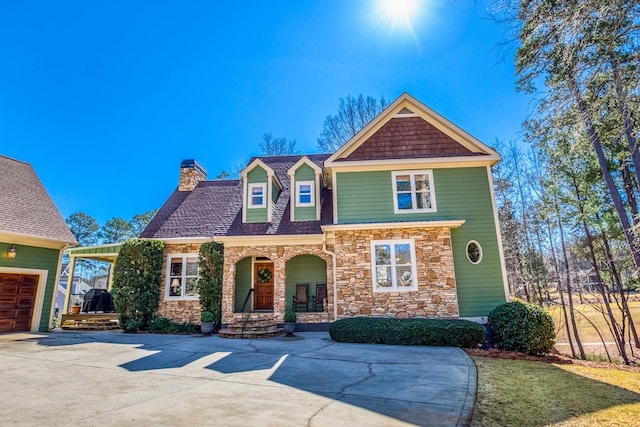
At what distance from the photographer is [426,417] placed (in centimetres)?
372

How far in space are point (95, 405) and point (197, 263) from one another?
9815 mm

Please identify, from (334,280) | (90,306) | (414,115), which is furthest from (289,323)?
(90,306)

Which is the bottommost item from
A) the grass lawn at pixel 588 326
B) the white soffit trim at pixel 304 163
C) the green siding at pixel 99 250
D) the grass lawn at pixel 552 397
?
the grass lawn at pixel 588 326

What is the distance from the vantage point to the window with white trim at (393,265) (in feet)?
36.2

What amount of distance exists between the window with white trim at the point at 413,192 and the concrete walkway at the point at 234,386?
550 centimetres

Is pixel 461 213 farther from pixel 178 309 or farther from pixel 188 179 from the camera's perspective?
pixel 188 179

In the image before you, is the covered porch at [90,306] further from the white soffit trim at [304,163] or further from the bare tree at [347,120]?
the bare tree at [347,120]

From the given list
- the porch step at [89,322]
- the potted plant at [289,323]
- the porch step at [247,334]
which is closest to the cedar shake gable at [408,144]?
the potted plant at [289,323]

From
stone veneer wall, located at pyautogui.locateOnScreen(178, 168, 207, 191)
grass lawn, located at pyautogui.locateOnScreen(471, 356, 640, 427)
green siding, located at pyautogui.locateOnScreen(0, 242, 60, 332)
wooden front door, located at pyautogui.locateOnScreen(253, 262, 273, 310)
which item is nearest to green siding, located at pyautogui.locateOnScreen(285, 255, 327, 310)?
wooden front door, located at pyautogui.locateOnScreen(253, 262, 273, 310)

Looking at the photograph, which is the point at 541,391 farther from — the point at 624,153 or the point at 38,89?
the point at 38,89

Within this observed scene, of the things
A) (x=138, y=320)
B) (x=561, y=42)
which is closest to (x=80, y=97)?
(x=138, y=320)

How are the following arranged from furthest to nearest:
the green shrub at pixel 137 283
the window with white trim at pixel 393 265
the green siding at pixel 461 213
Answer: the green shrub at pixel 137 283 < the green siding at pixel 461 213 < the window with white trim at pixel 393 265

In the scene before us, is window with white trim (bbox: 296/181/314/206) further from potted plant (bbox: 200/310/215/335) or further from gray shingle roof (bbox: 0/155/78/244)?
gray shingle roof (bbox: 0/155/78/244)

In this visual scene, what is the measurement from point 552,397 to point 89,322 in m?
16.4
